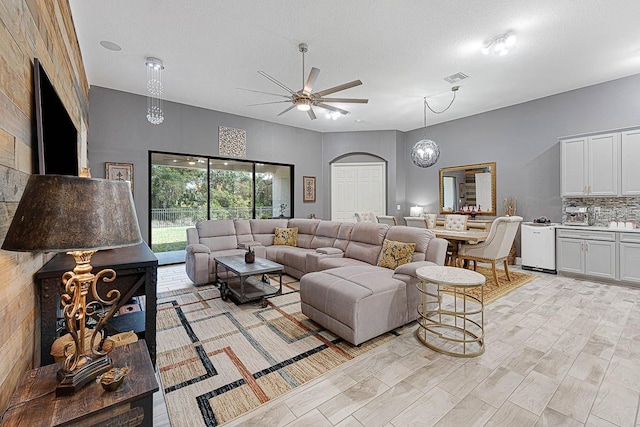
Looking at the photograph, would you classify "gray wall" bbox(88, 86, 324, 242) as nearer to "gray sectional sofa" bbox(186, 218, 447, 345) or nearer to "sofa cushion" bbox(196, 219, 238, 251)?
"sofa cushion" bbox(196, 219, 238, 251)

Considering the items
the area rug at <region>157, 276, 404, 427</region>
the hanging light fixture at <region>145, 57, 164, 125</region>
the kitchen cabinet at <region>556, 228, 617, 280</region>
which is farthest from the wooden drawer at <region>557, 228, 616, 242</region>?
the hanging light fixture at <region>145, 57, 164, 125</region>

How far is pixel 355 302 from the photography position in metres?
2.44

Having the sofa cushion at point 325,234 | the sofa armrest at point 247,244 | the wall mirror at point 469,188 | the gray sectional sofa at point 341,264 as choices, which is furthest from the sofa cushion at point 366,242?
the wall mirror at point 469,188

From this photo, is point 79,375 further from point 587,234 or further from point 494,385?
point 587,234

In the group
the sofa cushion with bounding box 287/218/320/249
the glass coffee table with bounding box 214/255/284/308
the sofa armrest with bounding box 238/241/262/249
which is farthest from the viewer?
the sofa cushion with bounding box 287/218/320/249

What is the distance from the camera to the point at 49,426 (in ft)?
2.98

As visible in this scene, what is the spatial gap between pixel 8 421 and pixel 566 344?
3675 mm

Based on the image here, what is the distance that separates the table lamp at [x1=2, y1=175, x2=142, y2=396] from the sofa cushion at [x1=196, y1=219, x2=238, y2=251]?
396 centimetres

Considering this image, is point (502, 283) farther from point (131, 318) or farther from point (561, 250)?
point (131, 318)

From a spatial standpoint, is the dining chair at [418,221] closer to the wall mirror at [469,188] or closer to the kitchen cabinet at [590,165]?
the wall mirror at [469,188]

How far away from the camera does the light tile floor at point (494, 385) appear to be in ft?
5.61

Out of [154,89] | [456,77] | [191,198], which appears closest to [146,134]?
[154,89]

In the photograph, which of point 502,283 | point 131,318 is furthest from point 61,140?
point 502,283

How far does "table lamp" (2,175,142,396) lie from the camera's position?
0.91m
